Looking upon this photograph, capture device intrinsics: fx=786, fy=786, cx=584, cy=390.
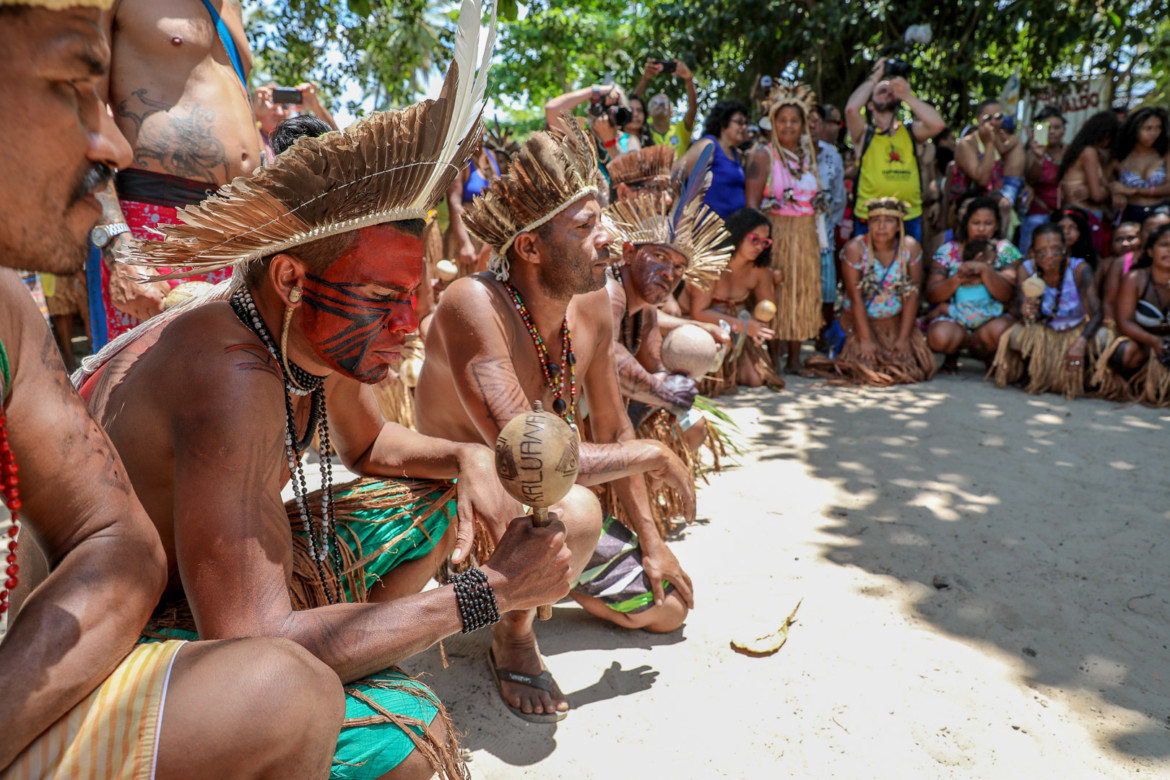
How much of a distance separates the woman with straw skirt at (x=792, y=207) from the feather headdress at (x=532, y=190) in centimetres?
508

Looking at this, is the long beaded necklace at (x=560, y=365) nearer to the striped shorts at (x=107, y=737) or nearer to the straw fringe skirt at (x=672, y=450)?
the straw fringe skirt at (x=672, y=450)

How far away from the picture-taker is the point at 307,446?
201 cm

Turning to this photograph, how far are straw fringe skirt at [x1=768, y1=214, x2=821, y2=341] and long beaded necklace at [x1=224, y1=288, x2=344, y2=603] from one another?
20.2 ft

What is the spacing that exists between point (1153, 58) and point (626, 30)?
501 inches

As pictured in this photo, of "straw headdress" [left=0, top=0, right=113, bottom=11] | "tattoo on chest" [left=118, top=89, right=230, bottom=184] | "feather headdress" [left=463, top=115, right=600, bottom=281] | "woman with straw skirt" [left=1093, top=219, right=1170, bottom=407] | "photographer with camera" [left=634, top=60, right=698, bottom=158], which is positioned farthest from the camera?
"photographer with camera" [left=634, top=60, right=698, bottom=158]

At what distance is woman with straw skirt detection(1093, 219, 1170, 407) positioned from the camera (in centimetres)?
642

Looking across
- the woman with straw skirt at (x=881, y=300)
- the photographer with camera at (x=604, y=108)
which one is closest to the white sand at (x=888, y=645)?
the woman with straw skirt at (x=881, y=300)

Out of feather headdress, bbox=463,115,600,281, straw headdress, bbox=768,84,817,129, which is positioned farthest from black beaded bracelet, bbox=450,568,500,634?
straw headdress, bbox=768,84,817,129

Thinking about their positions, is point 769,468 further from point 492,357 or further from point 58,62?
point 58,62

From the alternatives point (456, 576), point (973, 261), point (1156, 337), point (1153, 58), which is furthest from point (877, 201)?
point (456, 576)

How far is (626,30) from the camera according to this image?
19.6m

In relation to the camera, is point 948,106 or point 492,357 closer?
point 492,357

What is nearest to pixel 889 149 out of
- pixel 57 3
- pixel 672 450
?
pixel 672 450

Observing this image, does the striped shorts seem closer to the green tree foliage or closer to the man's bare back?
the man's bare back
